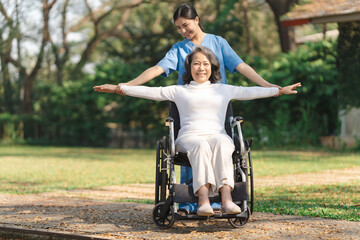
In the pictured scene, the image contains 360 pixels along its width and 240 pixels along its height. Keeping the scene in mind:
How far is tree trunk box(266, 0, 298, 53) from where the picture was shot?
71.0 ft

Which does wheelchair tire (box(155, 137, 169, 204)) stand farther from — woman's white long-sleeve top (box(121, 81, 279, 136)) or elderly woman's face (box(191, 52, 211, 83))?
elderly woman's face (box(191, 52, 211, 83))

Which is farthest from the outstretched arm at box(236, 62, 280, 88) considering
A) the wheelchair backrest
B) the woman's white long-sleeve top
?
the wheelchair backrest

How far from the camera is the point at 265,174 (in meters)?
9.84

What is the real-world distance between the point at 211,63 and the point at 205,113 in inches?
17.3

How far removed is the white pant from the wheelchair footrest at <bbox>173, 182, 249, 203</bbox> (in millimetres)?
73

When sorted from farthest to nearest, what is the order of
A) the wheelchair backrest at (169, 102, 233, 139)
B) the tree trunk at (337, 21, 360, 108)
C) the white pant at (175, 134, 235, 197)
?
the tree trunk at (337, 21, 360, 108)
the wheelchair backrest at (169, 102, 233, 139)
the white pant at (175, 134, 235, 197)

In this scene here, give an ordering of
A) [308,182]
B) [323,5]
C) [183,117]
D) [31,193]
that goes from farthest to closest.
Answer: [323,5], [308,182], [31,193], [183,117]

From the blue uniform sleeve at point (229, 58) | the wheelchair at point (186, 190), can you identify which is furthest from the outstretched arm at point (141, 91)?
the blue uniform sleeve at point (229, 58)

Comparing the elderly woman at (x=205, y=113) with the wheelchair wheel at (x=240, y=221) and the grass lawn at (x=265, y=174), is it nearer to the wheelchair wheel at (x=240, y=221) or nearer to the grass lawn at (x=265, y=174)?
the wheelchair wheel at (x=240, y=221)

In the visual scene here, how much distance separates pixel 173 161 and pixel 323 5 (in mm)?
11523

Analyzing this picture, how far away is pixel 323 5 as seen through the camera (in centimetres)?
1501

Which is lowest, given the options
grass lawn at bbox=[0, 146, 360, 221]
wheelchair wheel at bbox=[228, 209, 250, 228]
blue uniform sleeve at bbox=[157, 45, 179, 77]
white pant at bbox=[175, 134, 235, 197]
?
grass lawn at bbox=[0, 146, 360, 221]

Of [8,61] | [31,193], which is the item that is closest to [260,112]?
[31,193]

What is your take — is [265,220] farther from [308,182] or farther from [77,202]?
[308,182]
